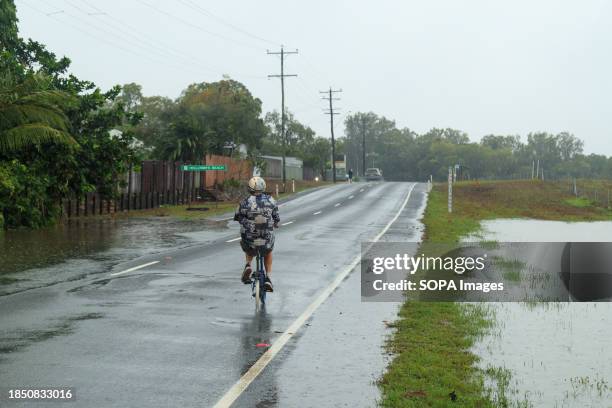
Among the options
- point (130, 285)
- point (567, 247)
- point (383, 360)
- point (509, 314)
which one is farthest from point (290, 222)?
point (383, 360)

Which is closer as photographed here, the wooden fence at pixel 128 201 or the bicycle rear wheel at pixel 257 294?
the bicycle rear wheel at pixel 257 294

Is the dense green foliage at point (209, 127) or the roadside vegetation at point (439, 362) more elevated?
the dense green foliage at point (209, 127)

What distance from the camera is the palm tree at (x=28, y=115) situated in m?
23.3

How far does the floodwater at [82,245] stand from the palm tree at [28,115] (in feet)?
9.35

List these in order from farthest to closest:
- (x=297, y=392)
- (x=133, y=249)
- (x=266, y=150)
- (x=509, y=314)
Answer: (x=266, y=150), (x=133, y=249), (x=509, y=314), (x=297, y=392)

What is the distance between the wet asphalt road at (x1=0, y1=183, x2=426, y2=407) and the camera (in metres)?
6.89

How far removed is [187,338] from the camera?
911cm

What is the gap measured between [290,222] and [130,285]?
1877cm

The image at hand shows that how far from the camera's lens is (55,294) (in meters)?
12.5

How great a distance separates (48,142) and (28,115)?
1.74 meters

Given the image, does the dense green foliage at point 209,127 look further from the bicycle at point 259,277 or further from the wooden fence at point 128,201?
the bicycle at point 259,277

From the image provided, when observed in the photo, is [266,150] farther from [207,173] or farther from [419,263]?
[419,263]

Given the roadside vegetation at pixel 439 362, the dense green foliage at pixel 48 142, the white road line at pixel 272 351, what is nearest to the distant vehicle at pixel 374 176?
the dense green foliage at pixel 48 142

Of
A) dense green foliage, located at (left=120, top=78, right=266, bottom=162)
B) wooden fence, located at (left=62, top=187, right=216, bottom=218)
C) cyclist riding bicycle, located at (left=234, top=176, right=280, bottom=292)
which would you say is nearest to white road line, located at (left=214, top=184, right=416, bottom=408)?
cyclist riding bicycle, located at (left=234, top=176, right=280, bottom=292)
